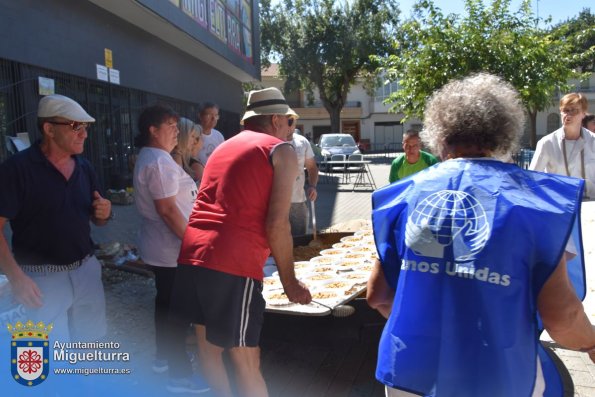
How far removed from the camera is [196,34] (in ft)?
41.3

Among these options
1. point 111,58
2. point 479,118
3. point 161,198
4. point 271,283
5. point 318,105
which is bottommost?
point 271,283

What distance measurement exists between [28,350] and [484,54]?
1104 centimetres

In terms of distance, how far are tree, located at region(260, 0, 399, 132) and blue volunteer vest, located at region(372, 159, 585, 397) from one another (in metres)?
33.2

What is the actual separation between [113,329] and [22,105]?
184 inches

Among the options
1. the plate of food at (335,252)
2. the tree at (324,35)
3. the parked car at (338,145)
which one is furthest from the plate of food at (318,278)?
the tree at (324,35)

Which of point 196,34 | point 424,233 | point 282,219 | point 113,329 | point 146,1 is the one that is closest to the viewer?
point 424,233

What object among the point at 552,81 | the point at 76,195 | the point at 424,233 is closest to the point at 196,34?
the point at 552,81

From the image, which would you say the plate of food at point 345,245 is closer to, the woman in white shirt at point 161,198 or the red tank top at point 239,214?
the woman in white shirt at point 161,198

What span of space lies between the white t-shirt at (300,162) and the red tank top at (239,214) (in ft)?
9.77

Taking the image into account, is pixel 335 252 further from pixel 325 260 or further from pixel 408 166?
pixel 408 166

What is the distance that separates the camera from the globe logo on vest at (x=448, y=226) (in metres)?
1.42

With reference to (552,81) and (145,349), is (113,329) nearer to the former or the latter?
(145,349)

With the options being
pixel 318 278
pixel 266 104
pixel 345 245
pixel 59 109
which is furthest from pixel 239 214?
pixel 345 245

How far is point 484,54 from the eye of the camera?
11.5m
